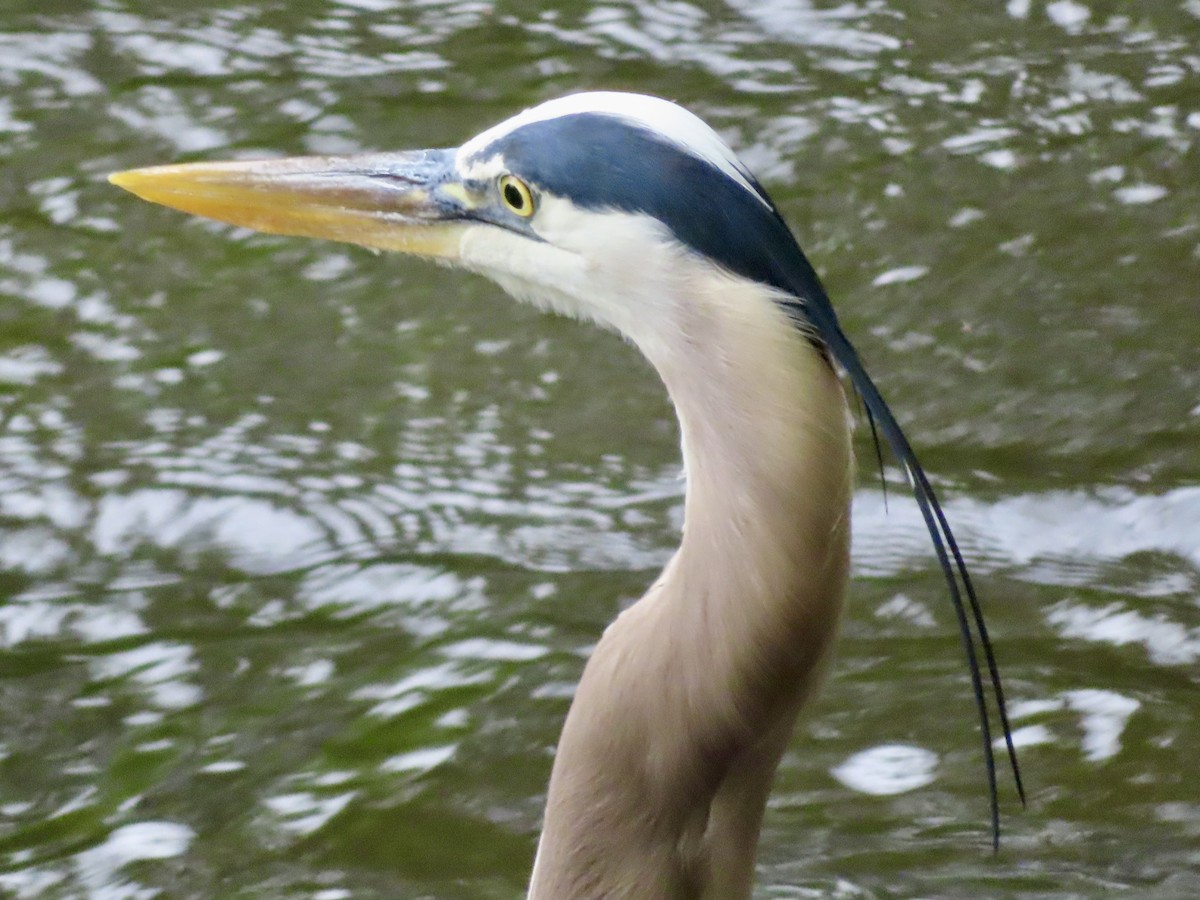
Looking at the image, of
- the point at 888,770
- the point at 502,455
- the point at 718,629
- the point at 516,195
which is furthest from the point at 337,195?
the point at 502,455

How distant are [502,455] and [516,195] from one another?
1.72 metres

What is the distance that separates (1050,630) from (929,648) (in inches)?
8.9

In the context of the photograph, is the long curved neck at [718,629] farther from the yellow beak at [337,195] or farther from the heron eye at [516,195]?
the yellow beak at [337,195]

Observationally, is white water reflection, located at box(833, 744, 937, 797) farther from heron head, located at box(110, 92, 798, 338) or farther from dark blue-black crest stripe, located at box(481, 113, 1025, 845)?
heron head, located at box(110, 92, 798, 338)

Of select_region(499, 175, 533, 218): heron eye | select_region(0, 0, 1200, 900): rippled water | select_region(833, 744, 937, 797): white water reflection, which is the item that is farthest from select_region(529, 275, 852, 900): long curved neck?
select_region(833, 744, 937, 797): white water reflection

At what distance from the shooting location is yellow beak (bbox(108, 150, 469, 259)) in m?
2.25

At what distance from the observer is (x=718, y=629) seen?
1.89 m

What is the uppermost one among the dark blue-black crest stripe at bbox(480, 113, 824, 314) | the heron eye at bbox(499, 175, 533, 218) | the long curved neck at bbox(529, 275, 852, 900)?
the dark blue-black crest stripe at bbox(480, 113, 824, 314)

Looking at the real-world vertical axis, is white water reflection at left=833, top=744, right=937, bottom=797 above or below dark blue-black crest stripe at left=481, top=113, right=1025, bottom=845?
below

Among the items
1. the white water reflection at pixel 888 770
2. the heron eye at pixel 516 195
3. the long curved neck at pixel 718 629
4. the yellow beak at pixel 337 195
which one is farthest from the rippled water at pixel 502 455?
the heron eye at pixel 516 195

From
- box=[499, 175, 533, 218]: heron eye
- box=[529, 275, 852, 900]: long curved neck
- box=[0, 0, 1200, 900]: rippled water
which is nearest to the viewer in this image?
box=[529, 275, 852, 900]: long curved neck

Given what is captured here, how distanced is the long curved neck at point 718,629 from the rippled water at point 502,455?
0.75 meters

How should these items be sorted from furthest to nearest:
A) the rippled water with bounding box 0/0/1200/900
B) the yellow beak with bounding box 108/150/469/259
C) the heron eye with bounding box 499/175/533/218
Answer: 1. the rippled water with bounding box 0/0/1200/900
2. the yellow beak with bounding box 108/150/469/259
3. the heron eye with bounding box 499/175/533/218

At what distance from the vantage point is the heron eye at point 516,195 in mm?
2074
